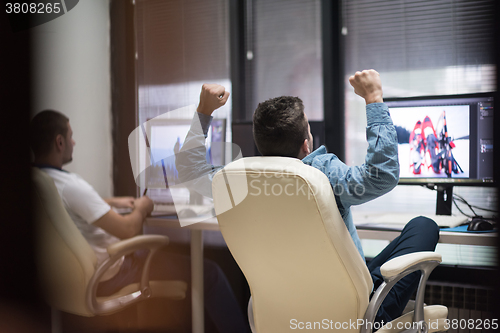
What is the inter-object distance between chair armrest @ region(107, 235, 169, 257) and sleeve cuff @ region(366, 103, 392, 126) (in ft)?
3.22

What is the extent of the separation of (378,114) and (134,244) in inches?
41.0

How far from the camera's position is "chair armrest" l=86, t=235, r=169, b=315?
1498mm

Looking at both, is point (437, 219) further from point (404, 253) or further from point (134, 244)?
point (134, 244)

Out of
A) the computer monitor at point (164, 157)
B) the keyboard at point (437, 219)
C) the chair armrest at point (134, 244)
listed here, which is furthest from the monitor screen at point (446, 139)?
the chair armrest at point (134, 244)

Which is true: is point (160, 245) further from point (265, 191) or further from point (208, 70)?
point (208, 70)

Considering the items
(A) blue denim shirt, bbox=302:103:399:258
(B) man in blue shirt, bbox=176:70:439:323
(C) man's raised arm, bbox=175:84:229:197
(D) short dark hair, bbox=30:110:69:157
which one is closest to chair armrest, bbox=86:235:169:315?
(C) man's raised arm, bbox=175:84:229:197

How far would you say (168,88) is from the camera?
2389mm

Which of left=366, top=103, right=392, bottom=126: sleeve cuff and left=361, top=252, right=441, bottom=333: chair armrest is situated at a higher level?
left=366, top=103, right=392, bottom=126: sleeve cuff

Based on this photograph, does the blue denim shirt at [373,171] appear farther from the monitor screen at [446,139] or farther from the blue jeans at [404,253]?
the monitor screen at [446,139]

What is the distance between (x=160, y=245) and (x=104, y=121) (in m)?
0.60

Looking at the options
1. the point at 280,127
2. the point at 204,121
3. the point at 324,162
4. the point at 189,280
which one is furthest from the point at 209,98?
the point at 189,280

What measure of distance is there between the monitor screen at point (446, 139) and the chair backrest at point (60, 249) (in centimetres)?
145

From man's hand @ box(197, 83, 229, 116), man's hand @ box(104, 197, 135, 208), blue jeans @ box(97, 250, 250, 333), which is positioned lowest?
blue jeans @ box(97, 250, 250, 333)

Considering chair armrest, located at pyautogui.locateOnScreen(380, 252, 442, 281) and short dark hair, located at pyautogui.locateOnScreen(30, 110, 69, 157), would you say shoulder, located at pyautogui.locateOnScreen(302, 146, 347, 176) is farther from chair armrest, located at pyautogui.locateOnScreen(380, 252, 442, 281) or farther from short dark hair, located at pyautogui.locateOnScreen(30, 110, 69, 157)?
short dark hair, located at pyautogui.locateOnScreen(30, 110, 69, 157)
